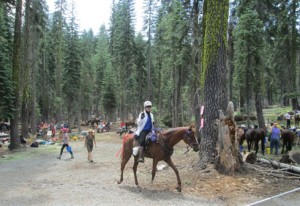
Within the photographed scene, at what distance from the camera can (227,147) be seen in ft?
31.8

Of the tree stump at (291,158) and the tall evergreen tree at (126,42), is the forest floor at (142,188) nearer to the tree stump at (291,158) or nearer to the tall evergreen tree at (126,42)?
the tree stump at (291,158)

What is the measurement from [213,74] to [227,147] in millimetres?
2626

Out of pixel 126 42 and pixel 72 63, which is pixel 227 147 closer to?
pixel 72 63

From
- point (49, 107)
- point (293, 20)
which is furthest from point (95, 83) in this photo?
point (293, 20)

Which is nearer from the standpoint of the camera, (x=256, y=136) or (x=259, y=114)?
(x=256, y=136)

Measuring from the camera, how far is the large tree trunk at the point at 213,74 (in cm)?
1052

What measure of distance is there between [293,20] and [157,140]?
26.0m

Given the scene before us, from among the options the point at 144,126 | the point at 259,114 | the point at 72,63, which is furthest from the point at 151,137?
the point at 72,63

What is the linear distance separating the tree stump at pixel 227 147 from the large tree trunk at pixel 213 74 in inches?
17.8

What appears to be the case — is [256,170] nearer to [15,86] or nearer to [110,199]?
[110,199]

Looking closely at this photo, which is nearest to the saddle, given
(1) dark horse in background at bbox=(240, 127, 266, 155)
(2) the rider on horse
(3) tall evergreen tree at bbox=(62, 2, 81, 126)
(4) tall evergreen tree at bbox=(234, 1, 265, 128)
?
(2) the rider on horse

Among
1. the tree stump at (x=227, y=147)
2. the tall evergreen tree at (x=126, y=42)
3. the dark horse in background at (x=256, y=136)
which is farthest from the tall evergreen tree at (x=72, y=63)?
the tree stump at (x=227, y=147)

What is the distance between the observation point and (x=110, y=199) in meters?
8.41

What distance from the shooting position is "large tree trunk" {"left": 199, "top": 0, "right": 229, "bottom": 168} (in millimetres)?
10516
